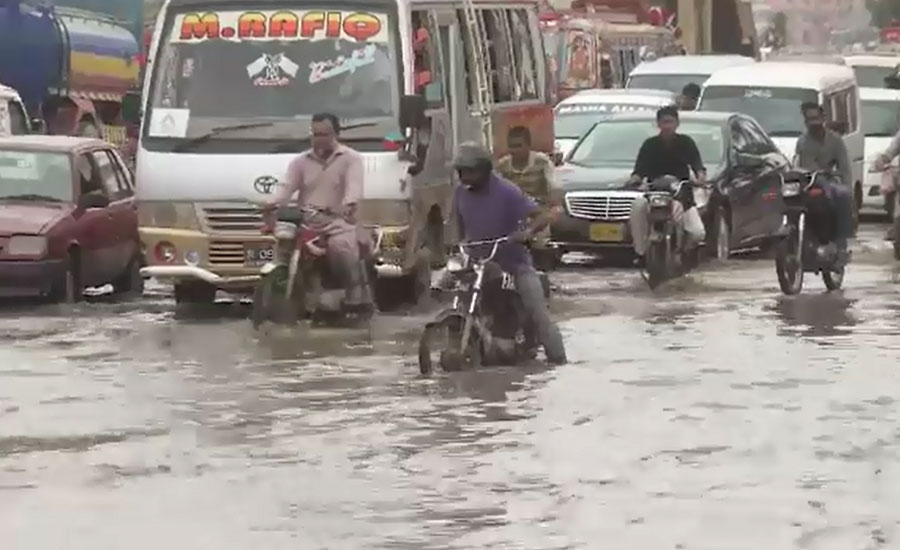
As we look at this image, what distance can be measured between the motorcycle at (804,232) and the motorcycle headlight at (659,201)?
107 centimetres

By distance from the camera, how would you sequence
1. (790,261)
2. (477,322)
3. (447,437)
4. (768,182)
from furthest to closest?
(768,182) → (790,261) → (477,322) → (447,437)

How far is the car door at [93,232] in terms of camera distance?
21859 millimetres

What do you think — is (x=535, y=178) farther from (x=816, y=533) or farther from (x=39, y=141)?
(x=816, y=533)

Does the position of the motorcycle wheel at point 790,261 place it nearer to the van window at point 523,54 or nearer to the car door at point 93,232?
the van window at point 523,54

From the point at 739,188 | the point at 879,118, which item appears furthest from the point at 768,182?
the point at 879,118

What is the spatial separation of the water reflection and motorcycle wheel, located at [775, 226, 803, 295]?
0.13 metres

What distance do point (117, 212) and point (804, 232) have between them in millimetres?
5965

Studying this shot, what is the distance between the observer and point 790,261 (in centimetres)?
2197

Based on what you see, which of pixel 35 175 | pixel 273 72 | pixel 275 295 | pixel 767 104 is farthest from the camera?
pixel 767 104

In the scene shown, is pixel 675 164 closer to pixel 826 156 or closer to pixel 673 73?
pixel 826 156

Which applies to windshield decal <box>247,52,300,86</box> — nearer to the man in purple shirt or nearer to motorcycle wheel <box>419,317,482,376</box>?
the man in purple shirt

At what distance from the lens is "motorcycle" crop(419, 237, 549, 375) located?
15.8 m

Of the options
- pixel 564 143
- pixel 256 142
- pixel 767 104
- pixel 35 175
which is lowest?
pixel 564 143

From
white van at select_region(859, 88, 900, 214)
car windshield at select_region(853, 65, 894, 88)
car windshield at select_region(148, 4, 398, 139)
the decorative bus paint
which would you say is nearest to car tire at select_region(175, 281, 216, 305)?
the decorative bus paint
